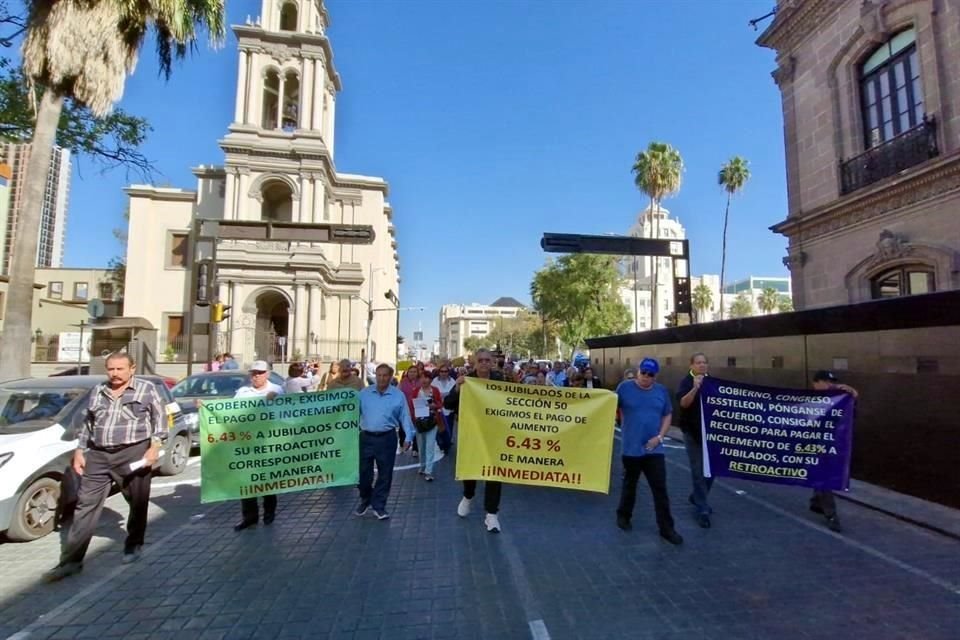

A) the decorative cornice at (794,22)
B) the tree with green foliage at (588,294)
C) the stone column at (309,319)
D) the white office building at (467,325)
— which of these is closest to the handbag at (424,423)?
the decorative cornice at (794,22)

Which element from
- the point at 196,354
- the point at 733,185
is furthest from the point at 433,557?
the point at 733,185

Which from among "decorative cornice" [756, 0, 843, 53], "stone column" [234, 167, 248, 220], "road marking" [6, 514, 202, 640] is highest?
"stone column" [234, 167, 248, 220]

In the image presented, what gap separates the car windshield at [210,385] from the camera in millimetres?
10961

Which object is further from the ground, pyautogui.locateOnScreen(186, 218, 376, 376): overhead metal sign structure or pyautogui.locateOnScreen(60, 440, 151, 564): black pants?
pyautogui.locateOnScreen(186, 218, 376, 376): overhead metal sign structure

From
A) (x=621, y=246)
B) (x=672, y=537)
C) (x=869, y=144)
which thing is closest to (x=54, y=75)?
(x=672, y=537)

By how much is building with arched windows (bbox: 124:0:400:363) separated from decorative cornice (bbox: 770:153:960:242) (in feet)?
95.9

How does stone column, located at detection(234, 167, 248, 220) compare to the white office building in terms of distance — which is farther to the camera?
the white office building

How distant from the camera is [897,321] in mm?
7219

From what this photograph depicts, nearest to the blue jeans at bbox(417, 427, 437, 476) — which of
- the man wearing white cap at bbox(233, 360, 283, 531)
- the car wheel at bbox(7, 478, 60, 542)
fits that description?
the man wearing white cap at bbox(233, 360, 283, 531)

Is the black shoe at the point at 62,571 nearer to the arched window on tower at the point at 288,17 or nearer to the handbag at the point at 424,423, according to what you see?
the handbag at the point at 424,423

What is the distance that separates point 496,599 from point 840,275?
13164mm

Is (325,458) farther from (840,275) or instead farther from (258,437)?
(840,275)

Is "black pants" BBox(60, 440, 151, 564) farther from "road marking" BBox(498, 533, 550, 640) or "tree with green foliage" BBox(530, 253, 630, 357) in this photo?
"tree with green foliage" BBox(530, 253, 630, 357)

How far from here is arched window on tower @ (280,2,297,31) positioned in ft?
136
